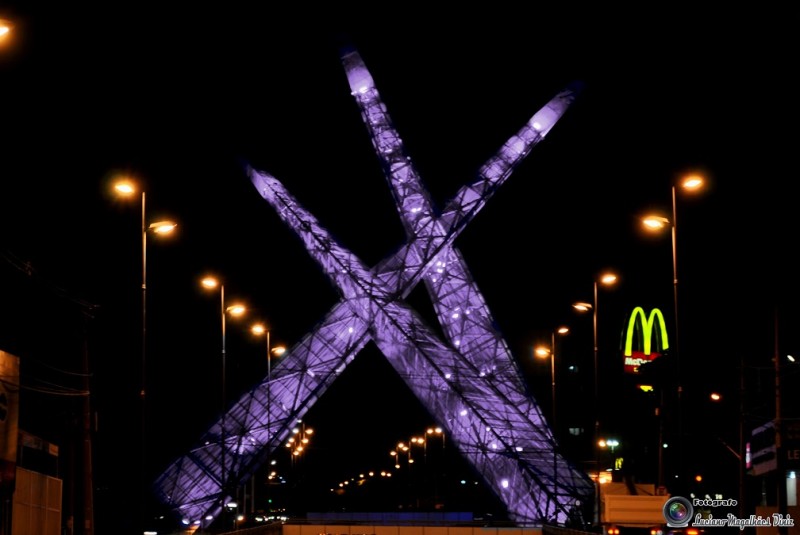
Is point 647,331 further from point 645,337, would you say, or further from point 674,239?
point 674,239

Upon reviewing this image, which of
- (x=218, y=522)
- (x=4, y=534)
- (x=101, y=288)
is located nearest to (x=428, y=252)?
(x=218, y=522)

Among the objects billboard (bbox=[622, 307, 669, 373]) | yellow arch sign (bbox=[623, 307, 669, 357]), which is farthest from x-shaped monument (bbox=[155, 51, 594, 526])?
yellow arch sign (bbox=[623, 307, 669, 357])

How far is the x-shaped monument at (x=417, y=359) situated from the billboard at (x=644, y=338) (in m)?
23.9

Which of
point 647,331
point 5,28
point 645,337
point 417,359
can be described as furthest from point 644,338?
point 5,28

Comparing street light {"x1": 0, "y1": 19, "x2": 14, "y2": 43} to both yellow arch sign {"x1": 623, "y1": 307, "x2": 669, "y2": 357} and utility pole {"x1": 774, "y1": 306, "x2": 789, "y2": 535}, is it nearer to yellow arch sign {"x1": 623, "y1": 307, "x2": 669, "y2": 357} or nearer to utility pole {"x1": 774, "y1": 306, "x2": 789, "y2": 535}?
utility pole {"x1": 774, "y1": 306, "x2": 789, "y2": 535}

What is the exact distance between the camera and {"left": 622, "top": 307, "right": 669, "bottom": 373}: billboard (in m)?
93.6

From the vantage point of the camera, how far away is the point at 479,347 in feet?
227

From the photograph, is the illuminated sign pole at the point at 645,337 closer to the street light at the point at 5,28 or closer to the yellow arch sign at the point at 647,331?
the yellow arch sign at the point at 647,331

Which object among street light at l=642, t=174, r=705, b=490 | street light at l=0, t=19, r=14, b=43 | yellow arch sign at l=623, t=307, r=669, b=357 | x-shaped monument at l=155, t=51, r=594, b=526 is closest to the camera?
street light at l=0, t=19, r=14, b=43

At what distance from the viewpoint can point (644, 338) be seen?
310ft

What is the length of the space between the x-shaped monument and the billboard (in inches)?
942

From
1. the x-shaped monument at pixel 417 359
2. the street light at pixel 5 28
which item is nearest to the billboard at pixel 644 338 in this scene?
the x-shaped monument at pixel 417 359

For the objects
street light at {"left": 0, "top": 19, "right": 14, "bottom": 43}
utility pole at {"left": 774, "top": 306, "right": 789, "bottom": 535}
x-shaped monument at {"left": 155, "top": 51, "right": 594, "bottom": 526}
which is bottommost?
utility pole at {"left": 774, "top": 306, "right": 789, "bottom": 535}

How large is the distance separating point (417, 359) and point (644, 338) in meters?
33.4
